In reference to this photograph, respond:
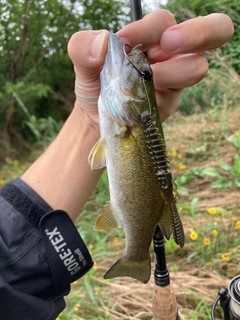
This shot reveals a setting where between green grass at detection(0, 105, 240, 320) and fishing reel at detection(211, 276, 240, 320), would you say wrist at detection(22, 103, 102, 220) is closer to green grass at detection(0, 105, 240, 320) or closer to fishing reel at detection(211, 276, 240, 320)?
fishing reel at detection(211, 276, 240, 320)

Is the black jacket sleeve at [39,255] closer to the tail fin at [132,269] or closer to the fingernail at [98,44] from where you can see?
the tail fin at [132,269]

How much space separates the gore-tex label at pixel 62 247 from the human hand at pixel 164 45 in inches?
21.6

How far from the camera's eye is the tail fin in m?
1.28

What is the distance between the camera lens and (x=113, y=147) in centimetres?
120

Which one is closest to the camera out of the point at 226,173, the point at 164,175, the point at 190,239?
the point at 164,175

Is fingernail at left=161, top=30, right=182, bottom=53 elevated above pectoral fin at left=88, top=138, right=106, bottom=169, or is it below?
above

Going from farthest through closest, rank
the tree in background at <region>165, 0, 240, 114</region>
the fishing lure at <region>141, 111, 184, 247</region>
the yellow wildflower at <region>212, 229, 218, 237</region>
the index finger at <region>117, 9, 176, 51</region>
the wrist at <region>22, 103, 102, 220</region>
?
1. the tree in background at <region>165, 0, 240, 114</region>
2. the yellow wildflower at <region>212, 229, 218, 237</region>
3. the wrist at <region>22, 103, 102, 220</region>
4. the index finger at <region>117, 9, 176, 51</region>
5. the fishing lure at <region>141, 111, 184, 247</region>

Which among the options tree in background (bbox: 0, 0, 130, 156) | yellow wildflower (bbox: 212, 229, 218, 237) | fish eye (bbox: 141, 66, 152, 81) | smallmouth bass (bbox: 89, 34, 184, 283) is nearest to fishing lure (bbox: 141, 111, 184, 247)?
smallmouth bass (bbox: 89, 34, 184, 283)

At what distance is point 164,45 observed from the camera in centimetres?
124

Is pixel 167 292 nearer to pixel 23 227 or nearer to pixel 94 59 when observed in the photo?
pixel 23 227

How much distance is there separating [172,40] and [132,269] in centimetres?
81

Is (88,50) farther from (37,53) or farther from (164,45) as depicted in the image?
(37,53)

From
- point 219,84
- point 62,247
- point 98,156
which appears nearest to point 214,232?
point 62,247

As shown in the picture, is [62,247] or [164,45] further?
[62,247]
